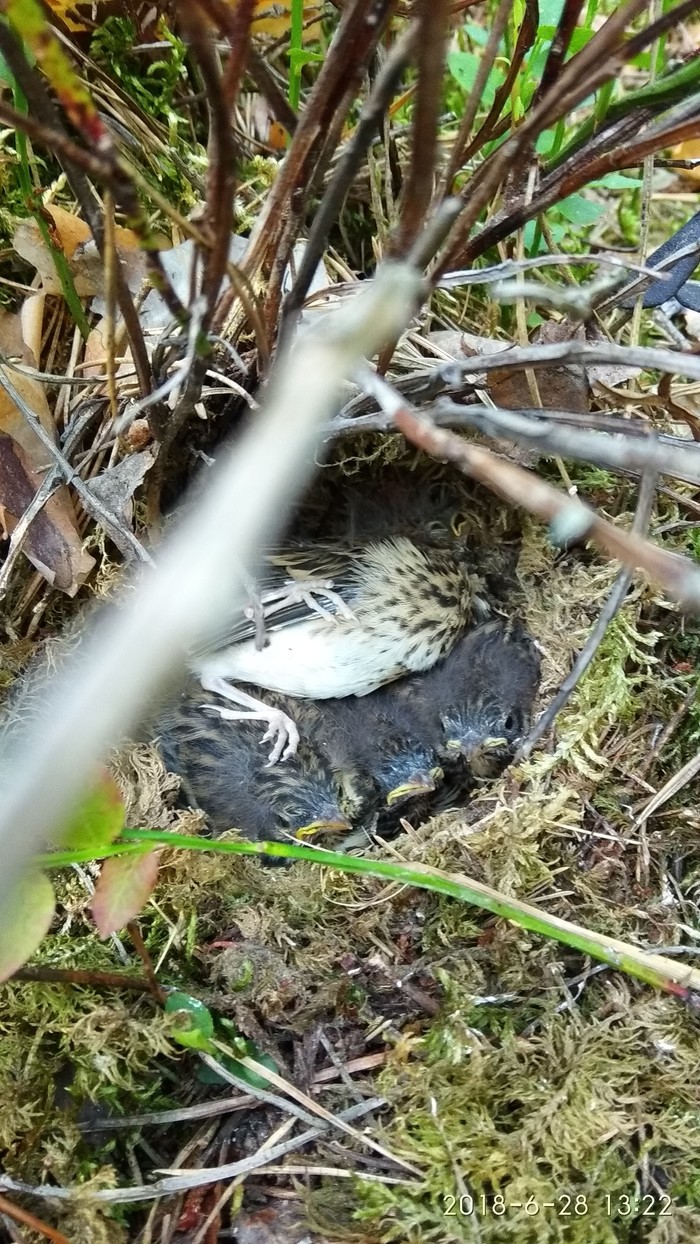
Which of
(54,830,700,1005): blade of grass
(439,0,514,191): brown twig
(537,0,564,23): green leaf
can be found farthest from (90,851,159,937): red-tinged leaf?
(537,0,564,23): green leaf

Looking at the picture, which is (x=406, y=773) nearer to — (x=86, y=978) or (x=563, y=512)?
(x=86, y=978)

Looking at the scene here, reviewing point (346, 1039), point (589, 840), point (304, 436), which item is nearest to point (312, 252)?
point (304, 436)

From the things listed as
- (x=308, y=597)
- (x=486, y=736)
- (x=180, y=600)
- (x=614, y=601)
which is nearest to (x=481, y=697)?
(x=486, y=736)

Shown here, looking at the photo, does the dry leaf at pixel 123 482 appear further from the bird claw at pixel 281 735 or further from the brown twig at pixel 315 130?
the bird claw at pixel 281 735

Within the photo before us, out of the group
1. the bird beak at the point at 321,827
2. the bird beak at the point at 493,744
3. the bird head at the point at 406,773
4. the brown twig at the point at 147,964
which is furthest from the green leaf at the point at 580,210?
the brown twig at the point at 147,964

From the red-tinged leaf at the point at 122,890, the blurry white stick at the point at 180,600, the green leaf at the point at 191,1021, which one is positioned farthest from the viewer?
the green leaf at the point at 191,1021

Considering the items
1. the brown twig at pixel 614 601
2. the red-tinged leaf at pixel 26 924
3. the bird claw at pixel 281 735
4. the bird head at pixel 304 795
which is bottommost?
the bird head at pixel 304 795

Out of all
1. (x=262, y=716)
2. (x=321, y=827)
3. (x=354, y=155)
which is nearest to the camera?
(x=354, y=155)
